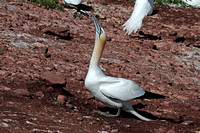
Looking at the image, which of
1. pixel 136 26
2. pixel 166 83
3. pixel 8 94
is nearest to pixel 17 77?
pixel 8 94

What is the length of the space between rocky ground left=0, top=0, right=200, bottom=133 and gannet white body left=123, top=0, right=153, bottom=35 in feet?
1.05

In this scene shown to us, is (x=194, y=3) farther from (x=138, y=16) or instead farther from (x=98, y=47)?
(x=98, y=47)

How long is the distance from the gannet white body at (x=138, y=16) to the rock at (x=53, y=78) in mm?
5344


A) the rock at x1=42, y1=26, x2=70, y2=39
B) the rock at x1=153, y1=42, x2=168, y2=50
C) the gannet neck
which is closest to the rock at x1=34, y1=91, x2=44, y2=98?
the gannet neck

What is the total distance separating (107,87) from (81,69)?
234 centimetres

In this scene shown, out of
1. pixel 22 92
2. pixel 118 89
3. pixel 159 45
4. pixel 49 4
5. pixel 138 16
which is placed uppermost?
pixel 118 89

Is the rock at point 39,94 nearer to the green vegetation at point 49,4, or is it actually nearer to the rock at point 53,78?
the rock at point 53,78

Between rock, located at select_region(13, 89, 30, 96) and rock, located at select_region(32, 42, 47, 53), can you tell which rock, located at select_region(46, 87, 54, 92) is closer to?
rock, located at select_region(13, 89, 30, 96)

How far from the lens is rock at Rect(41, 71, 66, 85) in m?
7.27

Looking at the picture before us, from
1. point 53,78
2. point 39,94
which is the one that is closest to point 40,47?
point 53,78

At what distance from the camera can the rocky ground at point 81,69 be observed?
18.8 feet

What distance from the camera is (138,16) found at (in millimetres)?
12961

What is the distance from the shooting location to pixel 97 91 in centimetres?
631

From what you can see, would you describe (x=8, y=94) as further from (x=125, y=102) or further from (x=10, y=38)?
(x=10, y=38)
